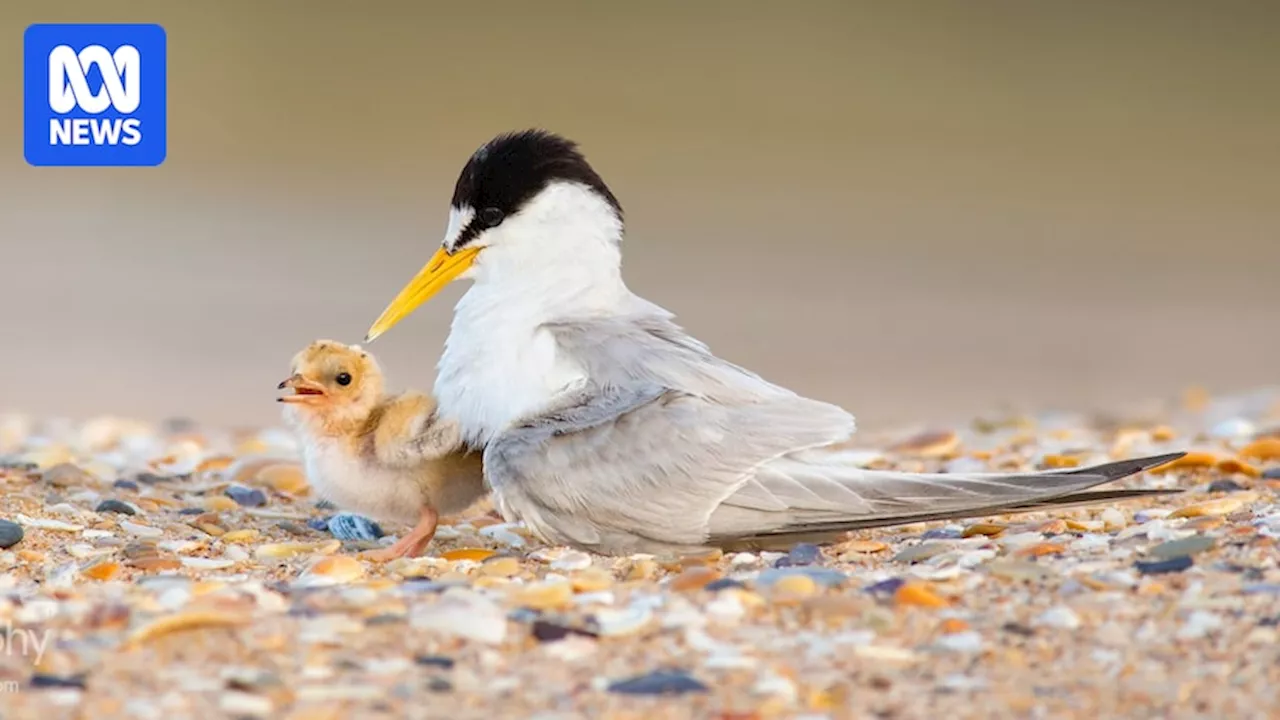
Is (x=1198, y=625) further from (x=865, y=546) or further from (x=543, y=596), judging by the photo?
(x=543, y=596)

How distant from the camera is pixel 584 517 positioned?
140 inches

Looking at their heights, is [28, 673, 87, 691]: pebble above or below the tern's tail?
below

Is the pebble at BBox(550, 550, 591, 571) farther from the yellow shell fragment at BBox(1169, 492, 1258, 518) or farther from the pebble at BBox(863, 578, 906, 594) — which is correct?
the yellow shell fragment at BBox(1169, 492, 1258, 518)

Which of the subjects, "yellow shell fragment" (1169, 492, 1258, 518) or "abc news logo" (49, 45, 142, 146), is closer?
"yellow shell fragment" (1169, 492, 1258, 518)

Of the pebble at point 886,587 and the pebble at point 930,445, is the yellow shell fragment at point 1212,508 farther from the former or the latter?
the pebble at point 930,445

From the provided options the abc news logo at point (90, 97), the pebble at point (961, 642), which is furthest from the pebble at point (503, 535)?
the abc news logo at point (90, 97)

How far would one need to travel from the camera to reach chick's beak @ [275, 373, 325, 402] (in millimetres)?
3949

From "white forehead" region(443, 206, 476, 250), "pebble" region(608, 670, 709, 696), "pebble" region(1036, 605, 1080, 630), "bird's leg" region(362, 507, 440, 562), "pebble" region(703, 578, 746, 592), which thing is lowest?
"pebble" region(608, 670, 709, 696)

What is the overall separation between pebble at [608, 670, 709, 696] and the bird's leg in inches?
52.7

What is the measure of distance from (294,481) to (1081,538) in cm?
246

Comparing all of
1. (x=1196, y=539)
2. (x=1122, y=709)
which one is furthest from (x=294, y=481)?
(x=1122, y=709)

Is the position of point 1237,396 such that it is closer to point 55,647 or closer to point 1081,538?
point 1081,538

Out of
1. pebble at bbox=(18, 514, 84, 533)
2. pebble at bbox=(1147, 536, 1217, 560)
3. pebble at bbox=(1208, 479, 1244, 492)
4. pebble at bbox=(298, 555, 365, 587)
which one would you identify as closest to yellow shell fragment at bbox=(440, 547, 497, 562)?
pebble at bbox=(298, 555, 365, 587)

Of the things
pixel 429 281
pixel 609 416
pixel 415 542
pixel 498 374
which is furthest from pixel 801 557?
pixel 429 281
